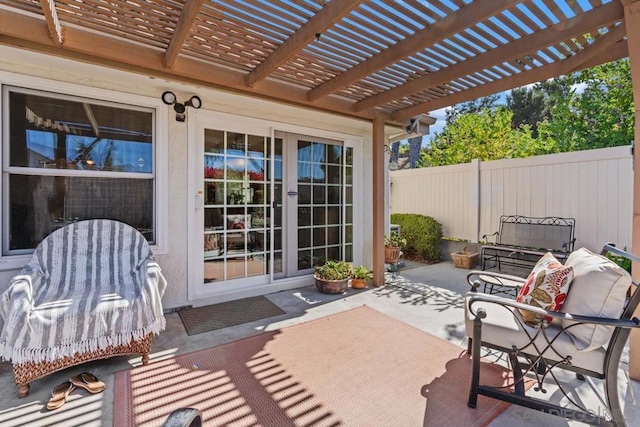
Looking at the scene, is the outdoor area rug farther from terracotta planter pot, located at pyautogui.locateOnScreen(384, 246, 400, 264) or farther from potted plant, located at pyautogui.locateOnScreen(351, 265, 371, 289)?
terracotta planter pot, located at pyautogui.locateOnScreen(384, 246, 400, 264)

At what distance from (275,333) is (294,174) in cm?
237

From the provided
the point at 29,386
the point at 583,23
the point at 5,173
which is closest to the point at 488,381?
the point at 583,23

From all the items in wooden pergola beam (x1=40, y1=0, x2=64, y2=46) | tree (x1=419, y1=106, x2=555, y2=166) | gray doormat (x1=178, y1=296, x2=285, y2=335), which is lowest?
gray doormat (x1=178, y1=296, x2=285, y2=335)

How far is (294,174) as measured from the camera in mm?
4645

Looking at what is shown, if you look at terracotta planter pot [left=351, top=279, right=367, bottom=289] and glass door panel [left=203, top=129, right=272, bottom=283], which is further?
terracotta planter pot [left=351, top=279, right=367, bottom=289]

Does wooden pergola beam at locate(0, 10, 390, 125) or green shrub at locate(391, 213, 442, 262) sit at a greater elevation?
wooden pergola beam at locate(0, 10, 390, 125)

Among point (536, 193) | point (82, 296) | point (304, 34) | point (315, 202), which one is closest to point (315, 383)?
point (82, 296)

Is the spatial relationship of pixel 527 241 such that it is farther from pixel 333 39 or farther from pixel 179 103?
pixel 179 103

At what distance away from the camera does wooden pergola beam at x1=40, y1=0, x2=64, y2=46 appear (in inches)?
82.1

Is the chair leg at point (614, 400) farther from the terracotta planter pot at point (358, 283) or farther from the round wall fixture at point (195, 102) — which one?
the round wall fixture at point (195, 102)

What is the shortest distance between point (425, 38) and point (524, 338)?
2406mm

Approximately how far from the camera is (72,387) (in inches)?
85.0

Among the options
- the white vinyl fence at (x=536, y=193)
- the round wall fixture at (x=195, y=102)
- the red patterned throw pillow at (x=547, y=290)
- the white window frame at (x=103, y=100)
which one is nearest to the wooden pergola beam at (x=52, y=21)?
the white window frame at (x=103, y=100)

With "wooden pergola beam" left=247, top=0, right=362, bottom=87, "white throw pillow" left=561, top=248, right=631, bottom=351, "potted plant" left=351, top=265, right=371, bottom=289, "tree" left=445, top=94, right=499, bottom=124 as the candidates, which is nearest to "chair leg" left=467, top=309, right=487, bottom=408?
"white throw pillow" left=561, top=248, right=631, bottom=351
